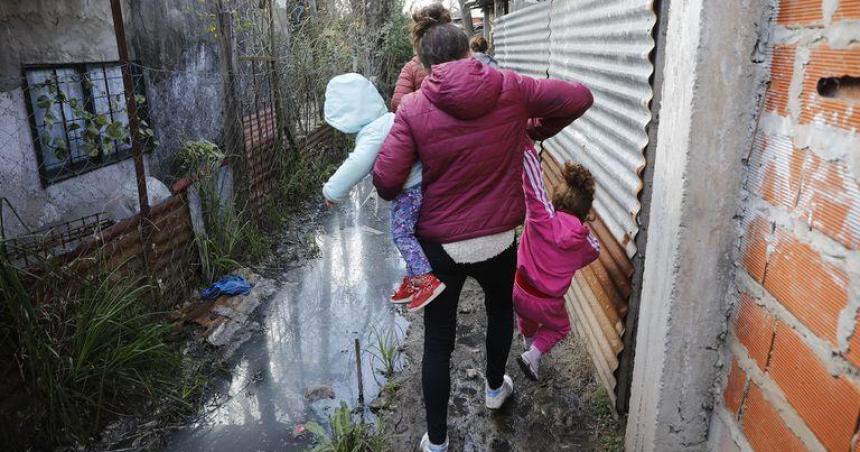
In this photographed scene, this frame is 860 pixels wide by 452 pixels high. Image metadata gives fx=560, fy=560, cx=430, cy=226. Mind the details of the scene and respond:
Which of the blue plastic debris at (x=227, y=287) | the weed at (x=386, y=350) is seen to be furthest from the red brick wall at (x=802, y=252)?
the blue plastic debris at (x=227, y=287)

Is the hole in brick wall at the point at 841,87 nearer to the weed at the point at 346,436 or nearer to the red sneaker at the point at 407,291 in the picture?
the red sneaker at the point at 407,291

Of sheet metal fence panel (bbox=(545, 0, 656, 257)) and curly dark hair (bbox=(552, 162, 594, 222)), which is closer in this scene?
sheet metal fence panel (bbox=(545, 0, 656, 257))

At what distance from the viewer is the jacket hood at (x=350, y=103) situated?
220 centimetres

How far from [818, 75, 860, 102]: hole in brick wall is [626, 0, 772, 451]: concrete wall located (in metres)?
0.27

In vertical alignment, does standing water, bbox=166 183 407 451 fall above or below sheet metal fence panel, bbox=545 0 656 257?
below

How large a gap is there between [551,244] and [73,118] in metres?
4.10

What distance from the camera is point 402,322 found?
4098 mm

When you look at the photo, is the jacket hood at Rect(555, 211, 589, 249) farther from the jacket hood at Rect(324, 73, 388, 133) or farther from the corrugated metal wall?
the jacket hood at Rect(324, 73, 388, 133)

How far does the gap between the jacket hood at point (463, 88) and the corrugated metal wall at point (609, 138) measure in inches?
26.8

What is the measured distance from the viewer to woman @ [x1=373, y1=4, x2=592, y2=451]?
2.08m

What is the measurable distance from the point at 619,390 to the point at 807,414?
51.8 inches

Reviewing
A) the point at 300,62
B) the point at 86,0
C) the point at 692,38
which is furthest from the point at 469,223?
the point at 300,62

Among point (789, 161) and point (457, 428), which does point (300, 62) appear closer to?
point (457, 428)

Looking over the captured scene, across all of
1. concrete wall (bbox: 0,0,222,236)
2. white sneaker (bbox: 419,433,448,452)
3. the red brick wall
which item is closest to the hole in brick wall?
the red brick wall
